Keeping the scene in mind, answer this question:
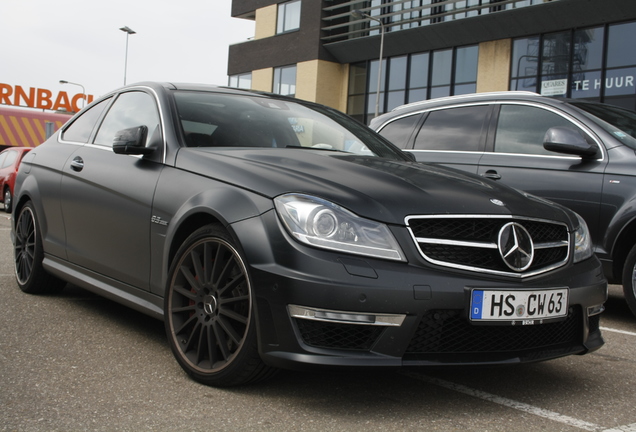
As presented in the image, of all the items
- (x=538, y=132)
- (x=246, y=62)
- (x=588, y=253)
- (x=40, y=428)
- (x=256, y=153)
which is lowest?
(x=40, y=428)

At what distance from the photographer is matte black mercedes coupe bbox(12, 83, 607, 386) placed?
2973mm

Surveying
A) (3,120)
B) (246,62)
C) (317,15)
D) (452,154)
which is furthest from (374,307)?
(246,62)

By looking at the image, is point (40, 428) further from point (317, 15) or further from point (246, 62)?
point (246, 62)

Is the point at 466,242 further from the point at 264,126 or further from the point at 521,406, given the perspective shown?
the point at 264,126

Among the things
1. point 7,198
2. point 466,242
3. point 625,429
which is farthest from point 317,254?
point 7,198

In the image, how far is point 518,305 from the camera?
123 inches

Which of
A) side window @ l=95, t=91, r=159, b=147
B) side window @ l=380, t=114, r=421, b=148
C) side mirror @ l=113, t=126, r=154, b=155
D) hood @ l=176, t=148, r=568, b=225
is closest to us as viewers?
hood @ l=176, t=148, r=568, b=225

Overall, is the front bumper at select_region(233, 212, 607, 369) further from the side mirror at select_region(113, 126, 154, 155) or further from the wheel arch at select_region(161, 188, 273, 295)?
the side mirror at select_region(113, 126, 154, 155)

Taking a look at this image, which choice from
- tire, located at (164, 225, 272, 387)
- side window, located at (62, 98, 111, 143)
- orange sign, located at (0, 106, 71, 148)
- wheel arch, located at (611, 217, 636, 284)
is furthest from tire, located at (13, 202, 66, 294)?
orange sign, located at (0, 106, 71, 148)

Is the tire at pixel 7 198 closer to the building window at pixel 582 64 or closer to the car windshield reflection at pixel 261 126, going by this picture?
the car windshield reflection at pixel 261 126

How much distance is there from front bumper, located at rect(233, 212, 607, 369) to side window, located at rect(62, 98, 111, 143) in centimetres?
251

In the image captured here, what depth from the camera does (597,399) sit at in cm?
347

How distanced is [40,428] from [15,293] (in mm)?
3026

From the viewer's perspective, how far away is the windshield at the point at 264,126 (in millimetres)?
4117
